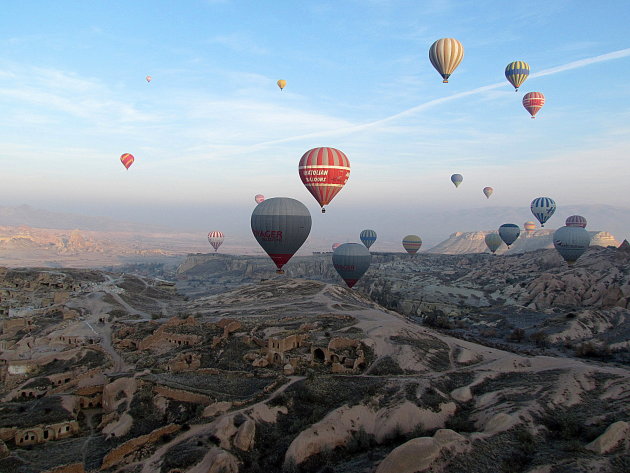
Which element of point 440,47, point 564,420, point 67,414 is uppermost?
point 440,47

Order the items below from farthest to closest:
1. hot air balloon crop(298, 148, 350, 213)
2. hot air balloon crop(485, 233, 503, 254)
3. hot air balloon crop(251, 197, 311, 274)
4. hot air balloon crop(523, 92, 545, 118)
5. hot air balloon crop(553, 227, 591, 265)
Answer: hot air balloon crop(485, 233, 503, 254) → hot air balloon crop(523, 92, 545, 118) → hot air balloon crop(553, 227, 591, 265) → hot air balloon crop(298, 148, 350, 213) → hot air balloon crop(251, 197, 311, 274)

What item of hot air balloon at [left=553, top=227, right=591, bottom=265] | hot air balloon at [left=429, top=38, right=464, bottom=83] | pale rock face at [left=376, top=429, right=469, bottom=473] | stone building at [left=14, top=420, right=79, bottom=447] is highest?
hot air balloon at [left=429, top=38, right=464, bottom=83]

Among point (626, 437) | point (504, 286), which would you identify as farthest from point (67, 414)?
point (504, 286)

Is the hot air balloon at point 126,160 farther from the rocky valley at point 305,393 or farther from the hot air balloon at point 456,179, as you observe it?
the hot air balloon at point 456,179

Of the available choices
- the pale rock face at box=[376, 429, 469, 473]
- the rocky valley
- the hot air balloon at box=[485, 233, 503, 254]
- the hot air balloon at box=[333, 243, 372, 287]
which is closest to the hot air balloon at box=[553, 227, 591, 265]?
the rocky valley

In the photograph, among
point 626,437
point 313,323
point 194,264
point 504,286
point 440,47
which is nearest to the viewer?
point 626,437

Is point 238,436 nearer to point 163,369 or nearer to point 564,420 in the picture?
point 163,369

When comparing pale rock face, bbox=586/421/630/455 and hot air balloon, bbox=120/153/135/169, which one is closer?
pale rock face, bbox=586/421/630/455

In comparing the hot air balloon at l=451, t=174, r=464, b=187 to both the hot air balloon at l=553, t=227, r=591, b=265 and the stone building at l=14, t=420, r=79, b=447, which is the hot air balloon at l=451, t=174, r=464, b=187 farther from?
the stone building at l=14, t=420, r=79, b=447
